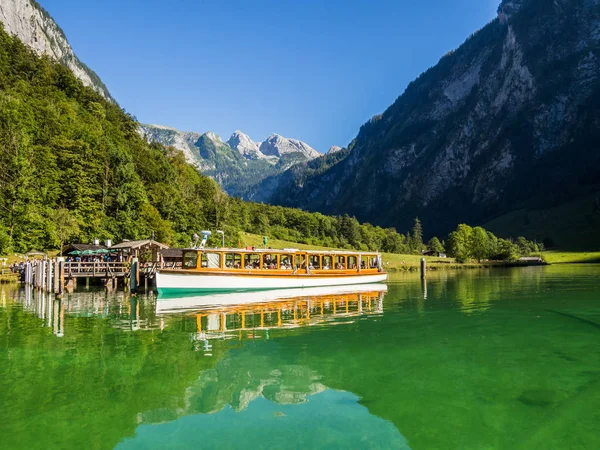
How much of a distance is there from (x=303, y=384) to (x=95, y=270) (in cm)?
4418

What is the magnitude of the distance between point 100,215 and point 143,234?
25.4ft

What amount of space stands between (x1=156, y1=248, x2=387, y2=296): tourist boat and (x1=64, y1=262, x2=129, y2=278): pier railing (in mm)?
11453

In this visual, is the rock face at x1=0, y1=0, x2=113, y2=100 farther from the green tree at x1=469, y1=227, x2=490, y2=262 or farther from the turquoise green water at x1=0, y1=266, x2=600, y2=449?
the turquoise green water at x1=0, y1=266, x2=600, y2=449

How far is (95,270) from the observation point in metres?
47.2

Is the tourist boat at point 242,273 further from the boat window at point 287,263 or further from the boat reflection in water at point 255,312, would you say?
the boat reflection in water at point 255,312

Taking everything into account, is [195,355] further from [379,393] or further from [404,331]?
[404,331]

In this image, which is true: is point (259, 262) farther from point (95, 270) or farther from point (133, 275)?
point (95, 270)

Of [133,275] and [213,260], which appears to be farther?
[133,275]

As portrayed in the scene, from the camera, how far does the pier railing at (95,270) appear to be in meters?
43.2

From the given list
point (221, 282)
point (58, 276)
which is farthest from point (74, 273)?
point (221, 282)

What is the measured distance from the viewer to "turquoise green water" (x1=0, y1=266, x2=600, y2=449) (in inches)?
275

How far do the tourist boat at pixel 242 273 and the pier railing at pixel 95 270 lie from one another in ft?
37.6

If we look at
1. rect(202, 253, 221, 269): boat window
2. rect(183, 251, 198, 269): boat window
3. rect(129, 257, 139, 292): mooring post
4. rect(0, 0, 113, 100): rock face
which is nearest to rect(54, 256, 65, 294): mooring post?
rect(129, 257, 139, 292): mooring post

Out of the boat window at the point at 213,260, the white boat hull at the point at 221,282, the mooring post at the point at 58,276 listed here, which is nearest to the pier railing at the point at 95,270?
the mooring post at the point at 58,276
